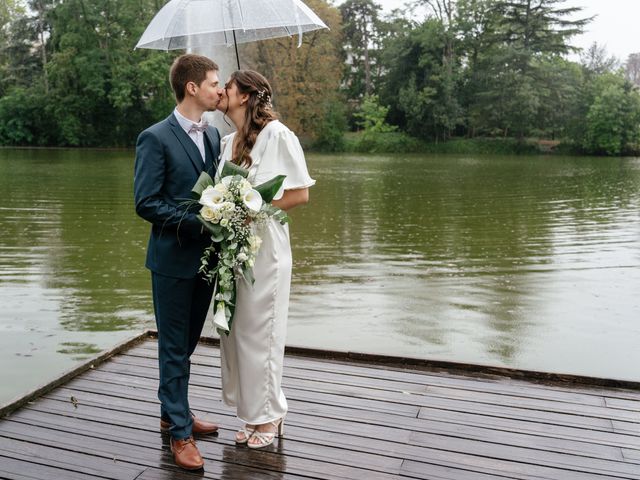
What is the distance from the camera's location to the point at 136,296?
7.84m

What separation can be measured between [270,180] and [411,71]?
4712cm

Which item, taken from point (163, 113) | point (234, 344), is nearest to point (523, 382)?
point (234, 344)

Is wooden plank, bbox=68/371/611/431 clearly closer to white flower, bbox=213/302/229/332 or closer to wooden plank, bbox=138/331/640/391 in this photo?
wooden plank, bbox=138/331/640/391

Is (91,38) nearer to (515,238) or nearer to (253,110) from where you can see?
(515,238)

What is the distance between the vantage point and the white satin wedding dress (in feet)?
10.1

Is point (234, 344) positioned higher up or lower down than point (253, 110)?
lower down

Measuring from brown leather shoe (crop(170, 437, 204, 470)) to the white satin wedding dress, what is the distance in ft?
0.97

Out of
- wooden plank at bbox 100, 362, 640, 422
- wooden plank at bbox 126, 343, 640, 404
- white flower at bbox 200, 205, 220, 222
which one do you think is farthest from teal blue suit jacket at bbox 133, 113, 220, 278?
wooden plank at bbox 126, 343, 640, 404

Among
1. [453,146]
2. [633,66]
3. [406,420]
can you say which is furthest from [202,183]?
[633,66]

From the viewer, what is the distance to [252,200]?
9.37 feet

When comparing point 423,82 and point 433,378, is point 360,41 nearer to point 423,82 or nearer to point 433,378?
point 423,82

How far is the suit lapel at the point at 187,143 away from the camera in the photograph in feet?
9.78

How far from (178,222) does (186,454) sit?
101 cm

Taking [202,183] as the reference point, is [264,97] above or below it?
above
